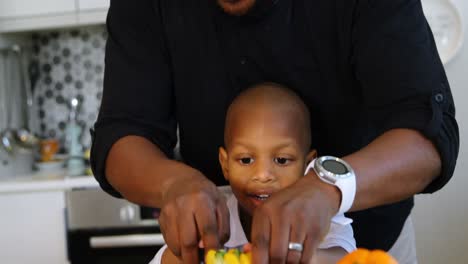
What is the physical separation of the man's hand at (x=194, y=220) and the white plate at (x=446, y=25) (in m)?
1.61

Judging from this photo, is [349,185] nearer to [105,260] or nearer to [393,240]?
[393,240]

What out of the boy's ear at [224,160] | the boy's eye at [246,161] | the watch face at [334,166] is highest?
the watch face at [334,166]

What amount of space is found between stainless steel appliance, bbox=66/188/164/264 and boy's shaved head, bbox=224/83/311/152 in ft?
3.68

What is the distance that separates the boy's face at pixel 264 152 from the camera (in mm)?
770

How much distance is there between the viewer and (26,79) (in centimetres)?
235

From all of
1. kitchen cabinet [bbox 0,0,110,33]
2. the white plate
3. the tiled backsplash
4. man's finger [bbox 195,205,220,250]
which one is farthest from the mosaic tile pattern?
man's finger [bbox 195,205,220,250]

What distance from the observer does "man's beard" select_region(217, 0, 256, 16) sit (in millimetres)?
779

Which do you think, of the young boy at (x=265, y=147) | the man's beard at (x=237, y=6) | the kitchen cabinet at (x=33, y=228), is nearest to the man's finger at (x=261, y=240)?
the young boy at (x=265, y=147)

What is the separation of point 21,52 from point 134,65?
5.53 ft

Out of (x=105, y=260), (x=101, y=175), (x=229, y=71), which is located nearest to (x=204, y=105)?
(x=229, y=71)

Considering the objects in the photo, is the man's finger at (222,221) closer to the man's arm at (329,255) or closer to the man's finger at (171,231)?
the man's finger at (171,231)

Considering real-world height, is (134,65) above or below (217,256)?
above

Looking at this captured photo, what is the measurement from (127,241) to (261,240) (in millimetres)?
1453

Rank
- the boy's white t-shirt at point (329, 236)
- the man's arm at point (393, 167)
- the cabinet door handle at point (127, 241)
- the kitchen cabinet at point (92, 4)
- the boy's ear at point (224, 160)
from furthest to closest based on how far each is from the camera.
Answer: the kitchen cabinet at point (92, 4) → the cabinet door handle at point (127, 241) → the boy's ear at point (224, 160) → the boy's white t-shirt at point (329, 236) → the man's arm at point (393, 167)
